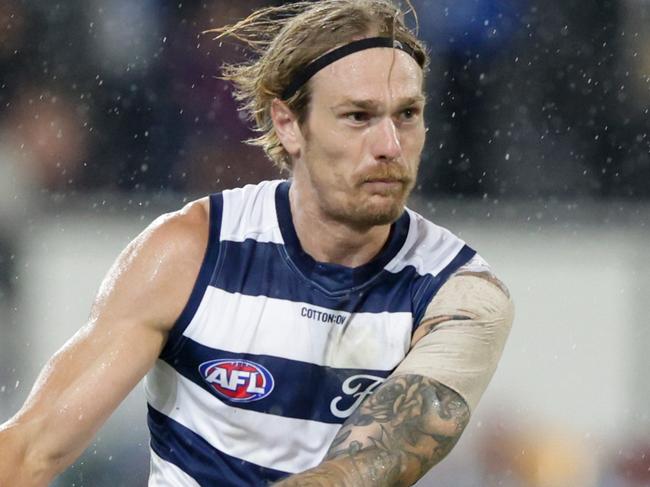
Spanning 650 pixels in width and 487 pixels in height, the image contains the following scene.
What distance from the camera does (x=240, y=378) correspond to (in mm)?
2980

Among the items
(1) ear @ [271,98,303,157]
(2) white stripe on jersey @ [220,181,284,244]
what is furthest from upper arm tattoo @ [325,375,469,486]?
(1) ear @ [271,98,303,157]

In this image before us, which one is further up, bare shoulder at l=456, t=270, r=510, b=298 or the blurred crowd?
the blurred crowd

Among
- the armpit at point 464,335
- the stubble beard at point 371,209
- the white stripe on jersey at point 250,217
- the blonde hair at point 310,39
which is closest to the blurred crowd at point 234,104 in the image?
the blonde hair at point 310,39

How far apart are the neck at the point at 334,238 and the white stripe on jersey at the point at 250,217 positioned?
71 millimetres

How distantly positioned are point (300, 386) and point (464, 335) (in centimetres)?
42

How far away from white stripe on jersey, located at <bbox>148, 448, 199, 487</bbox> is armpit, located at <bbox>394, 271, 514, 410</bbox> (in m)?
0.62

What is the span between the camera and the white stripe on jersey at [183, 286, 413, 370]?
297 cm

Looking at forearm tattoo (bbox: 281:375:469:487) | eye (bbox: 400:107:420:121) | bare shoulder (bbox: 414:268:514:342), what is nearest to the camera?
forearm tattoo (bbox: 281:375:469:487)

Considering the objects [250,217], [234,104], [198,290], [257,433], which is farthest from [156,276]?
[234,104]

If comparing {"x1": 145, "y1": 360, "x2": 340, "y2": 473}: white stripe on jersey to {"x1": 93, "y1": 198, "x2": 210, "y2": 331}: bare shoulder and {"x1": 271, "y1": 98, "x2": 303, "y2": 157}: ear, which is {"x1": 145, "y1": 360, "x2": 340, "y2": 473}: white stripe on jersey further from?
{"x1": 271, "y1": 98, "x2": 303, "y2": 157}: ear

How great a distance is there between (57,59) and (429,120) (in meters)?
1.74

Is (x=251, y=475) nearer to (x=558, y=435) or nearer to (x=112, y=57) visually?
(x=558, y=435)

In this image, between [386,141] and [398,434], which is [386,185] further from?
[398,434]

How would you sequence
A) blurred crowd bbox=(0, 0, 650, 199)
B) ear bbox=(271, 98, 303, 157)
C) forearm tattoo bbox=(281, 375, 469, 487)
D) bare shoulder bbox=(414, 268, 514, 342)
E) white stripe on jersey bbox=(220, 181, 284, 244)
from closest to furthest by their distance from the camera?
forearm tattoo bbox=(281, 375, 469, 487)
bare shoulder bbox=(414, 268, 514, 342)
white stripe on jersey bbox=(220, 181, 284, 244)
ear bbox=(271, 98, 303, 157)
blurred crowd bbox=(0, 0, 650, 199)
